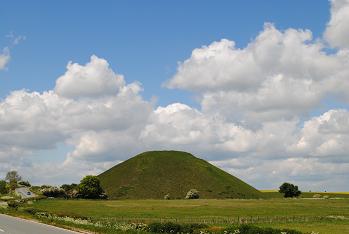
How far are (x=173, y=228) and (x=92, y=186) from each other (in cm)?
12629

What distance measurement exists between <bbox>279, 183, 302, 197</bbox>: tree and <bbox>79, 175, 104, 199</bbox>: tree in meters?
72.8

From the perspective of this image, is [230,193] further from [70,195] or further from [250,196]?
[70,195]

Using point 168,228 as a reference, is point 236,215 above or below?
above

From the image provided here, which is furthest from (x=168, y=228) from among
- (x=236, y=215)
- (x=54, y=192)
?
(x=54, y=192)

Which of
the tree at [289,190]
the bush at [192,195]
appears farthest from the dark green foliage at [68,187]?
the tree at [289,190]

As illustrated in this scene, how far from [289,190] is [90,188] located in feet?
259

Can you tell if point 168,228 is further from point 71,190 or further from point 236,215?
point 71,190

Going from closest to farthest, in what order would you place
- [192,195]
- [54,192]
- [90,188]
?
1. [90,188]
2. [54,192]
3. [192,195]

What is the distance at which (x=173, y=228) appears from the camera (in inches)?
1569

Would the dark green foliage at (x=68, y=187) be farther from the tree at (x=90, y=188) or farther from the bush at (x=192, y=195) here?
the bush at (x=192, y=195)

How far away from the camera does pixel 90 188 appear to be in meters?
161

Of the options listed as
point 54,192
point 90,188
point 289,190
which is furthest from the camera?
point 289,190

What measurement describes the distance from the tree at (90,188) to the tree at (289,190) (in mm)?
72803

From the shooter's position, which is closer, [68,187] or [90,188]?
[90,188]
